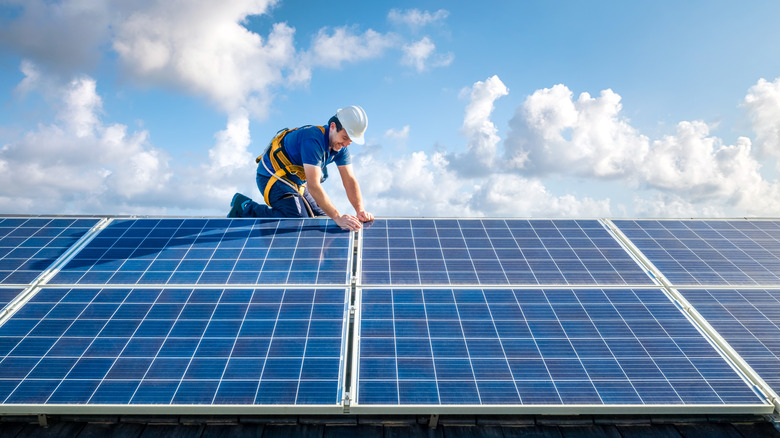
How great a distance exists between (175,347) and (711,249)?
8.18m

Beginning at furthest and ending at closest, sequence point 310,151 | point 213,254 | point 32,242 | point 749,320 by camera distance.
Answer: point 310,151, point 32,242, point 213,254, point 749,320

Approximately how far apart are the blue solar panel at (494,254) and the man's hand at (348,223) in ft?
0.68

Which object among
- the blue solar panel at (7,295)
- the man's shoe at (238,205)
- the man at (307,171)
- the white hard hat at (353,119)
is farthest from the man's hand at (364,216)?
the blue solar panel at (7,295)

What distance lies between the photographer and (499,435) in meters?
4.22

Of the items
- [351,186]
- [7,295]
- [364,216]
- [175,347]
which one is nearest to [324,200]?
[364,216]

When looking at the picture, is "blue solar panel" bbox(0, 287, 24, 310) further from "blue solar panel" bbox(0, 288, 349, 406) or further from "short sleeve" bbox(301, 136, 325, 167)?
"short sleeve" bbox(301, 136, 325, 167)

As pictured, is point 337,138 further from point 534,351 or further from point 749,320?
point 749,320

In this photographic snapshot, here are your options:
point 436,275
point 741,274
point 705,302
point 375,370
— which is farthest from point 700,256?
point 375,370

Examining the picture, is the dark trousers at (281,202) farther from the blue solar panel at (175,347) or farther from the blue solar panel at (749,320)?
the blue solar panel at (749,320)

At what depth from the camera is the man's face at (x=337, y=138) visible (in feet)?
23.7

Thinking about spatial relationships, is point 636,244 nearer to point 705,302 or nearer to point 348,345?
point 705,302

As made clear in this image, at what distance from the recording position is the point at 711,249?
6.80 m

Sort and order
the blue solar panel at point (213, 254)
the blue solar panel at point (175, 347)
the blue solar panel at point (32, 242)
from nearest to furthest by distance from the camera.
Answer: the blue solar panel at point (175, 347), the blue solar panel at point (213, 254), the blue solar panel at point (32, 242)

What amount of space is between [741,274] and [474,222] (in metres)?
4.11
